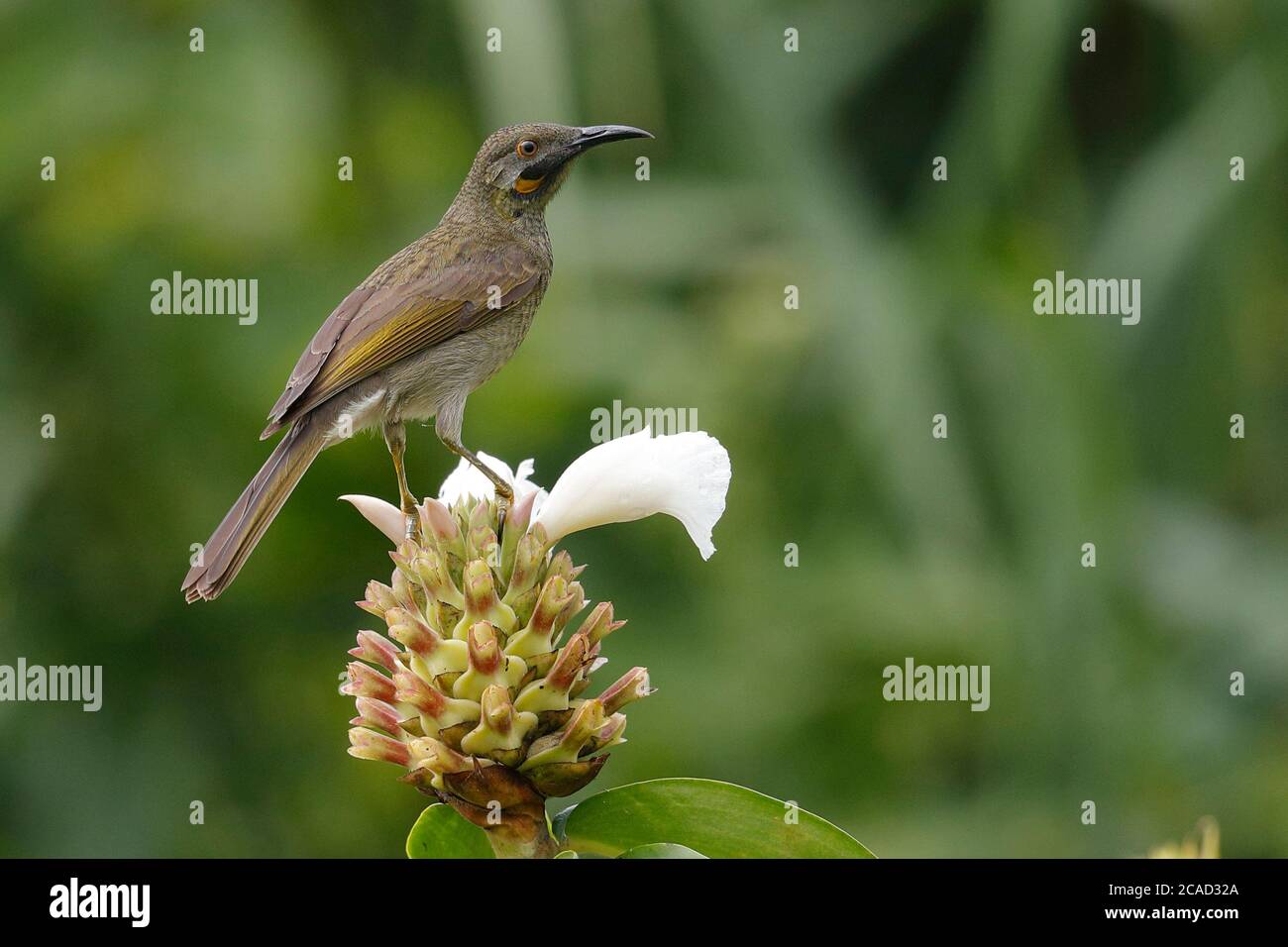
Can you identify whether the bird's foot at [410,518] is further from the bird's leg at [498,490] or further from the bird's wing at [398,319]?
the bird's wing at [398,319]

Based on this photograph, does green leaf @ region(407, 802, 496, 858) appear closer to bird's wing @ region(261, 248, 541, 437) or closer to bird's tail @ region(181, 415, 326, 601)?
bird's tail @ region(181, 415, 326, 601)

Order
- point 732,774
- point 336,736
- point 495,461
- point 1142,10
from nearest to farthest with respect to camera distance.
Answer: point 495,461 → point 732,774 → point 336,736 → point 1142,10

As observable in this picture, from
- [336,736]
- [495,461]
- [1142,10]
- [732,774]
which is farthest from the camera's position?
[1142,10]

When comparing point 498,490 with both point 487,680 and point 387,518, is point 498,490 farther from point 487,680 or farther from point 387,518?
point 487,680

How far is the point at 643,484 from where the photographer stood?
246 centimetres

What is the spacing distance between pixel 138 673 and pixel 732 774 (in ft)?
8.25

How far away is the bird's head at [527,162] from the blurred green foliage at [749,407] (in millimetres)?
2570

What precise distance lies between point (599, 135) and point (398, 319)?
1.82 feet

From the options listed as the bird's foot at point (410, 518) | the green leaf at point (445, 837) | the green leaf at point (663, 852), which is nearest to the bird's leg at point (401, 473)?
the bird's foot at point (410, 518)

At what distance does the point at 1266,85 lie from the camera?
6.63 meters

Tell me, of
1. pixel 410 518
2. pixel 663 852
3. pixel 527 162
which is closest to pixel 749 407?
pixel 527 162

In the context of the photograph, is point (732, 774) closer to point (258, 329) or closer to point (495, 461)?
point (258, 329)

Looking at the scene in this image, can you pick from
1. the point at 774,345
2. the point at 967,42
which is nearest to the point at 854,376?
the point at 774,345


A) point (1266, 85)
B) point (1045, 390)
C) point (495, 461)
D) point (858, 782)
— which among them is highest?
point (1266, 85)
